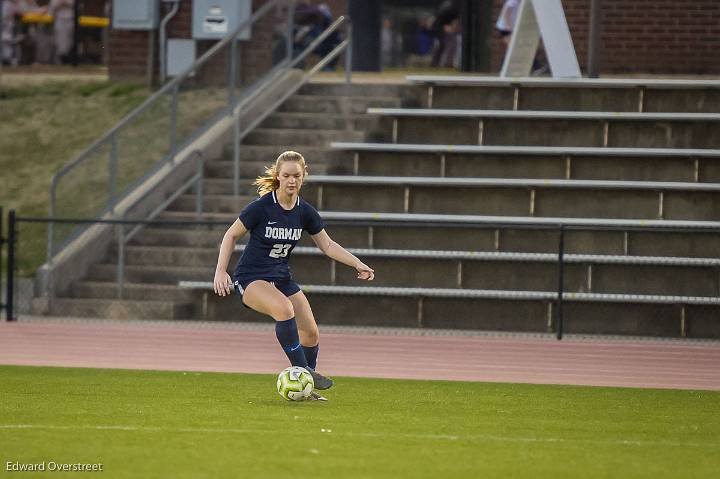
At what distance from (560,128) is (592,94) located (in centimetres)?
95

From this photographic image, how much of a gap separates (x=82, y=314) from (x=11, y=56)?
37.2 ft

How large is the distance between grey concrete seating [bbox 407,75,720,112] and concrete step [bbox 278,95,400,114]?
4.38 ft

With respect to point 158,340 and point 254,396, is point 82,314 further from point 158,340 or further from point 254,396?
point 254,396

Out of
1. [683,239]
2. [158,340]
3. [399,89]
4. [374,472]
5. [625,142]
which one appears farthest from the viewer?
[399,89]

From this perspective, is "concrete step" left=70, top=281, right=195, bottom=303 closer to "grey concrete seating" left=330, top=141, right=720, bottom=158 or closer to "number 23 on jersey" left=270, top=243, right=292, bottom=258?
"grey concrete seating" left=330, top=141, right=720, bottom=158

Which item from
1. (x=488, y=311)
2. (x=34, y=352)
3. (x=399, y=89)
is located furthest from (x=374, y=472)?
(x=399, y=89)

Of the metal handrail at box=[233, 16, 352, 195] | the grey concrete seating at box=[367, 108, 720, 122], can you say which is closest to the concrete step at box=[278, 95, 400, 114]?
the metal handrail at box=[233, 16, 352, 195]

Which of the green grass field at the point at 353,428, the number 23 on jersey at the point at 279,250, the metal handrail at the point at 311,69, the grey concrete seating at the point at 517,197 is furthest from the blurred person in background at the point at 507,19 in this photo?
the number 23 on jersey at the point at 279,250

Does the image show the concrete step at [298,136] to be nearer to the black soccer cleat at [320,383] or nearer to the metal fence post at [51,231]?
the metal fence post at [51,231]

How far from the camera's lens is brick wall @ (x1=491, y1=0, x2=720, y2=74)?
26.4m

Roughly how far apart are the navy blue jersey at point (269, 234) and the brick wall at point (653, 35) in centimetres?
1548

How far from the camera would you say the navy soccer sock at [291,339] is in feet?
38.7

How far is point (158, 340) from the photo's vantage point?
58.4 feet

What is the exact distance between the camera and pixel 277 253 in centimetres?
1201
